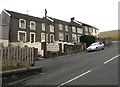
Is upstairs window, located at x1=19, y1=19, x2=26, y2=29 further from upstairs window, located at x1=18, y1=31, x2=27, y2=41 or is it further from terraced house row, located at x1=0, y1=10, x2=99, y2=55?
upstairs window, located at x1=18, y1=31, x2=27, y2=41

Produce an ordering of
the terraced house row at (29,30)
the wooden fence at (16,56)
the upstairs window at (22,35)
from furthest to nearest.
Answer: the upstairs window at (22,35), the terraced house row at (29,30), the wooden fence at (16,56)

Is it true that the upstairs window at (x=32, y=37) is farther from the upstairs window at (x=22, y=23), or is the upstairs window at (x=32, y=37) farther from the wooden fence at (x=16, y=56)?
the wooden fence at (x=16, y=56)

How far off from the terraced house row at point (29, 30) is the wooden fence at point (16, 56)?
19.9m

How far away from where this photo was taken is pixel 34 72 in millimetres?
14508

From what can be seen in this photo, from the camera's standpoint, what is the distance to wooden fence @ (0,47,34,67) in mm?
13070

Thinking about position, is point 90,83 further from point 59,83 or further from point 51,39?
point 51,39

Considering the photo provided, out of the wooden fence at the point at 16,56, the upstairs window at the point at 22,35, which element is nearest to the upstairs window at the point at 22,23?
the upstairs window at the point at 22,35

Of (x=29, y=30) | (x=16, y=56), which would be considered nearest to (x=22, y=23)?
(x=29, y=30)

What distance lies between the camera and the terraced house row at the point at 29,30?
144ft

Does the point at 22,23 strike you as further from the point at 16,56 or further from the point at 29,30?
the point at 16,56

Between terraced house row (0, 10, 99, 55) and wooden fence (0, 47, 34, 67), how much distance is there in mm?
19947

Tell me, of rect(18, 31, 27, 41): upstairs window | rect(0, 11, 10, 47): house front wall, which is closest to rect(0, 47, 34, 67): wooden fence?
rect(0, 11, 10, 47): house front wall

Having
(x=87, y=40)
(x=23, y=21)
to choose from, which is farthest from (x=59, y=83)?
(x=87, y=40)

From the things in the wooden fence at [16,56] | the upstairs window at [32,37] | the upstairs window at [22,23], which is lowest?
the wooden fence at [16,56]
